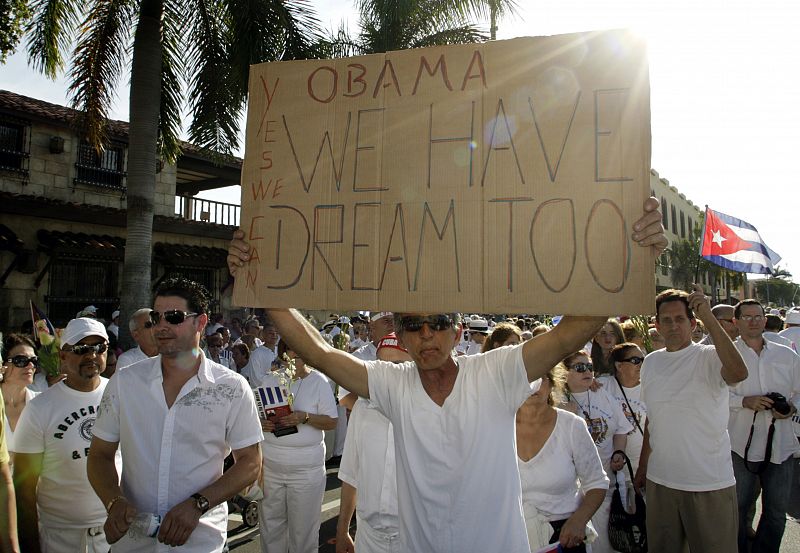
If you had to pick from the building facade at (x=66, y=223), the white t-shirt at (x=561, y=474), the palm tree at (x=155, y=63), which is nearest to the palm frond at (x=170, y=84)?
the palm tree at (x=155, y=63)

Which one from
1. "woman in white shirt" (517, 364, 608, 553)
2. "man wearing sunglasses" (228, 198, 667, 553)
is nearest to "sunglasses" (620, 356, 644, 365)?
"woman in white shirt" (517, 364, 608, 553)

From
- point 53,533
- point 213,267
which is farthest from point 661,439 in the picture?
point 213,267

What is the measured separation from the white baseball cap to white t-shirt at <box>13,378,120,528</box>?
408mm

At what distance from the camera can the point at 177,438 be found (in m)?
2.70

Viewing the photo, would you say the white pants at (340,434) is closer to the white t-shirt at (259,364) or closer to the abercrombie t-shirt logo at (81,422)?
the white t-shirt at (259,364)

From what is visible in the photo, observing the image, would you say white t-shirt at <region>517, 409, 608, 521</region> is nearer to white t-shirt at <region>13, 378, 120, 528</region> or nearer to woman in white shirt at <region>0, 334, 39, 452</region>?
white t-shirt at <region>13, 378, 120, 528</region>

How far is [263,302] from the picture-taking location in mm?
2328

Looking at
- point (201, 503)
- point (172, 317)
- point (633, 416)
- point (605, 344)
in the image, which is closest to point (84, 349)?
point (172, 317)

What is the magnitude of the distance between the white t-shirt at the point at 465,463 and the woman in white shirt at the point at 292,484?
7.76ft

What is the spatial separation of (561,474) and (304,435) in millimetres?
2212

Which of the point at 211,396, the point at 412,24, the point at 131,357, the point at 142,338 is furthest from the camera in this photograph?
the point at 412,24

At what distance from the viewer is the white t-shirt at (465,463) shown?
6.83 feet

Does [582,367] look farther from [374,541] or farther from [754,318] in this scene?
[374,541]

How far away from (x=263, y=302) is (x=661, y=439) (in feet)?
9.44
